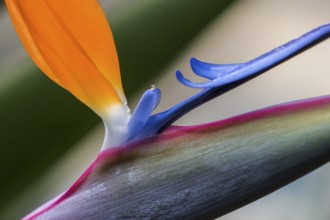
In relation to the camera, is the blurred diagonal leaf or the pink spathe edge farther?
the blurred diagonal leaf

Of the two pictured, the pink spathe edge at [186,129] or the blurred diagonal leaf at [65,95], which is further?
the blurred diagonal leaf at [65,95]

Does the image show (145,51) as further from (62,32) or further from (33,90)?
(62,32)

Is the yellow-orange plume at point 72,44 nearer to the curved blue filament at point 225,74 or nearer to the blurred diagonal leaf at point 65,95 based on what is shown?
the curved blue filament at point 225,74

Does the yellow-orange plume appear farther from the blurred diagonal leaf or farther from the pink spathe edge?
the blurred diagonal leaf

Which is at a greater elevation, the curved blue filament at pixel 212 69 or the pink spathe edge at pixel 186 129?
the curved blue filament at pixel 212 69

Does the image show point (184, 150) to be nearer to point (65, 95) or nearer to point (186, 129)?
point (186, 129)

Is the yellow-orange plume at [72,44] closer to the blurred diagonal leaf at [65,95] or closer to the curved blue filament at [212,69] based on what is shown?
the curved blue filament at [212,69]

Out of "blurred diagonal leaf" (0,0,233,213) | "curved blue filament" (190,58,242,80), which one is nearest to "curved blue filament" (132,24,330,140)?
"curved blue filament" (190,58,242,80)

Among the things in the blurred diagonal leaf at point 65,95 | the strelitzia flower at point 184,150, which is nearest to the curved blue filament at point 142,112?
the strelitzia flower at point 184,150
